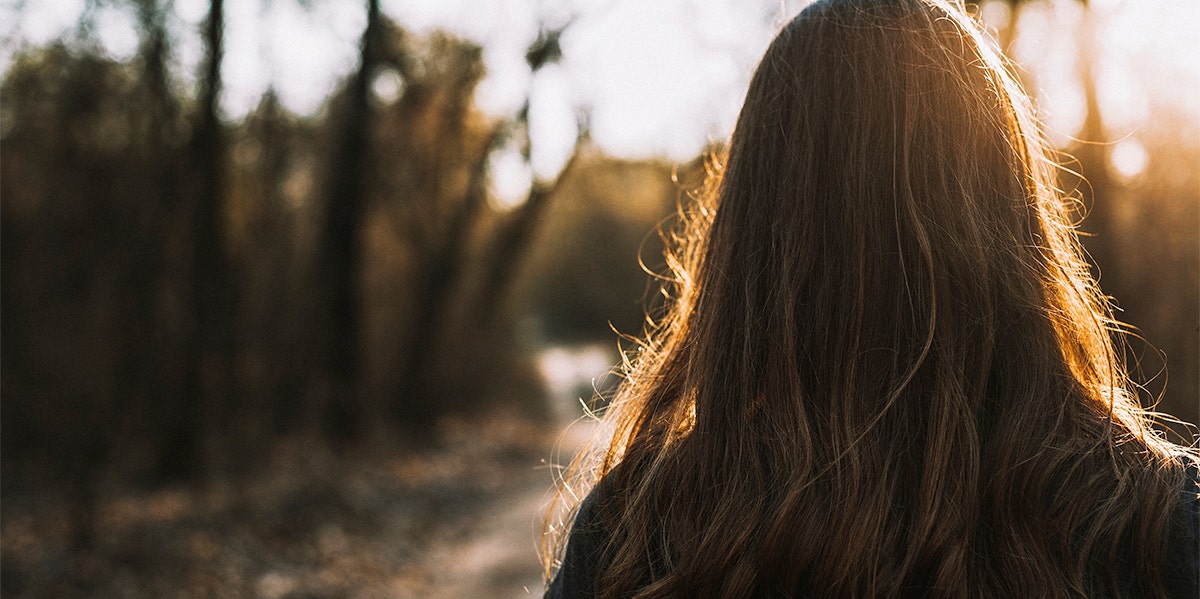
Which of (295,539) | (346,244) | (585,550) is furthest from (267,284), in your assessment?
(585,550)

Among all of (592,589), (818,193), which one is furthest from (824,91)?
(592,589)

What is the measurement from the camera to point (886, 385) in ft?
4.31

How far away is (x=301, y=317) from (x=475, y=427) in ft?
16.6

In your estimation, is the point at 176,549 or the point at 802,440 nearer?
the point at 802,440

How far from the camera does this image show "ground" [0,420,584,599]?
6211mm

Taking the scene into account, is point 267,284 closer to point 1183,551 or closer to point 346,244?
point 346,244

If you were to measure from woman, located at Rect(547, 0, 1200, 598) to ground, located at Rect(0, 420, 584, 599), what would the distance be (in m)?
3.98

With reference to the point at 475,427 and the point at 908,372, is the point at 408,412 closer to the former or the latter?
the point at 475,427

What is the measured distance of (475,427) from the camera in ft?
53.8

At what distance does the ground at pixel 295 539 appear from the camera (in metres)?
6.21

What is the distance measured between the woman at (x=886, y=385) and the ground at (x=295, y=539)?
13.1 feet

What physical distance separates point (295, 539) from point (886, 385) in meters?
7.34

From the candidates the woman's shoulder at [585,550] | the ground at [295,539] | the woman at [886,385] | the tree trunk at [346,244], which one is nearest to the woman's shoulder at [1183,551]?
the woman at [886,385]

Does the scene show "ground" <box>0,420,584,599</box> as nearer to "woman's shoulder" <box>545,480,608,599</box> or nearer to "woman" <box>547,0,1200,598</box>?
"woman's shoulder" <box>545,480,608,599</box>
